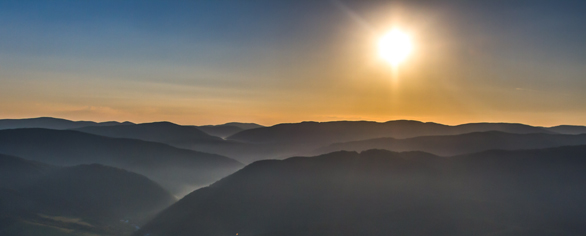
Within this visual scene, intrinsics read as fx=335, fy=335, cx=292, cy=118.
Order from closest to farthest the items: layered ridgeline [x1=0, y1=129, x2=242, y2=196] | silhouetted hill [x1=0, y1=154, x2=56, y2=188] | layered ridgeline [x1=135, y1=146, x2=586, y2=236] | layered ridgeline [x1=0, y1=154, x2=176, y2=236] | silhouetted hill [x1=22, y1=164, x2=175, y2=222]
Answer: layered ridgeline [x1=135, y1=146, x2=586, y2=236] < layered ridgeline [x1=0, y1=154, x2=176, y2=236] < silhouetted hill [x1=22, y1=164, x2=175, y2=222] < silhouetted hill [x1=0, y1=154, x2=56, y2=188] < layered ridgeline [x1=0, y1=129, x2=242, y2=196]

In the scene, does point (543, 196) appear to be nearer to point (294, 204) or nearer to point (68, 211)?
point (294, 204)

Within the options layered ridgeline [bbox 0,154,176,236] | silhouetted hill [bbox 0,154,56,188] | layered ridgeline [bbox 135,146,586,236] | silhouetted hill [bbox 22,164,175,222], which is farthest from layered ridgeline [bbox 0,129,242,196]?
layered ridgeline [bbox 135,146,586,236]

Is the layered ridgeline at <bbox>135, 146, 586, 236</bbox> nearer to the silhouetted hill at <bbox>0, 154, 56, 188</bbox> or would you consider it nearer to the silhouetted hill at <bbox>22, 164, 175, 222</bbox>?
the silhouetted hill at <bbox>22, 164, 175, 222</bbox>

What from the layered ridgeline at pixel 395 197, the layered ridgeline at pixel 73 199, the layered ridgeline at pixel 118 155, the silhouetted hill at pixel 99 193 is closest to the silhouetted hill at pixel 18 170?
the layered ridgeline at pixel 73 199

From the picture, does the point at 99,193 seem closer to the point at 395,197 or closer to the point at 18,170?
the point at 18,170

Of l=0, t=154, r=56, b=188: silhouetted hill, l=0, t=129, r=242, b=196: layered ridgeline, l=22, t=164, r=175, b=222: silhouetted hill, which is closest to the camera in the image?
l=22, t=164, r=175, b=222: silhouetted hill

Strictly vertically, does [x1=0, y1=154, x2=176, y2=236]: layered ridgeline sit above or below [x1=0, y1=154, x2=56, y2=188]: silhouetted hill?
below

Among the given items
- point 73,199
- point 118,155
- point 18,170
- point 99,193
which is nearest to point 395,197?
point 99,193
